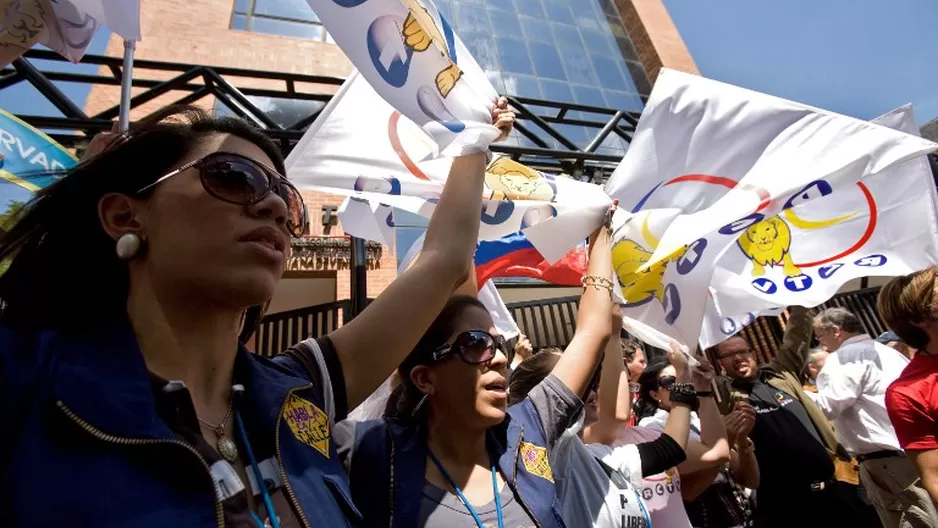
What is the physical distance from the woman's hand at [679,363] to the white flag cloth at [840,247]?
1.36ft

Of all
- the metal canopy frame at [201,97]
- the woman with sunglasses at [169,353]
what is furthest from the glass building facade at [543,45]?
the woman with sunglasses at [169,353]

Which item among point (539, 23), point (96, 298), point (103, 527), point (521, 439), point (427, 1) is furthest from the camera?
point (539, 23)

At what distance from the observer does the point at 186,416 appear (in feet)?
2.84

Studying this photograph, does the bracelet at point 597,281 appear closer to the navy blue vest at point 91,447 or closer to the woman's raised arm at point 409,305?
the woman's raised arm at point 409,305

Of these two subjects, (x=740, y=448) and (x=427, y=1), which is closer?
(x=427, y=1)

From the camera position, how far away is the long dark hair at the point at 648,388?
3.60 m

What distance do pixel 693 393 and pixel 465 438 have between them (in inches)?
53.4

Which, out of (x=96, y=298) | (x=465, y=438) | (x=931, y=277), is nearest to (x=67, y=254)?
(x=96, y=298)

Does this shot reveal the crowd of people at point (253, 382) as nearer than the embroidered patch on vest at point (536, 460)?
Yes

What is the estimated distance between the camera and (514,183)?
2.84 meters

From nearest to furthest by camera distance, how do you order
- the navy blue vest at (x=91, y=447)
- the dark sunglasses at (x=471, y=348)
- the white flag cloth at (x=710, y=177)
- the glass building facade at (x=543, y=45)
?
1. the navy blue vest at (x=91, y=447)
2. the dark sunglasses at (x=471, y=348)
3. the white flag cloth at (x=710, y=177)
4. the glass building facade at (x=543, y=45)

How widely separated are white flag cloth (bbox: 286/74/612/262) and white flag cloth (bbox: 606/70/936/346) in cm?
36

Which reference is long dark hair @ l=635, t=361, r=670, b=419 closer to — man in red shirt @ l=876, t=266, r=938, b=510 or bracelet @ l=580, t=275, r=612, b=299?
man in red shirt @ l=876, t=266, r=938, b=510

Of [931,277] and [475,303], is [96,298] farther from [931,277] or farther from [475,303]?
[931,277]
